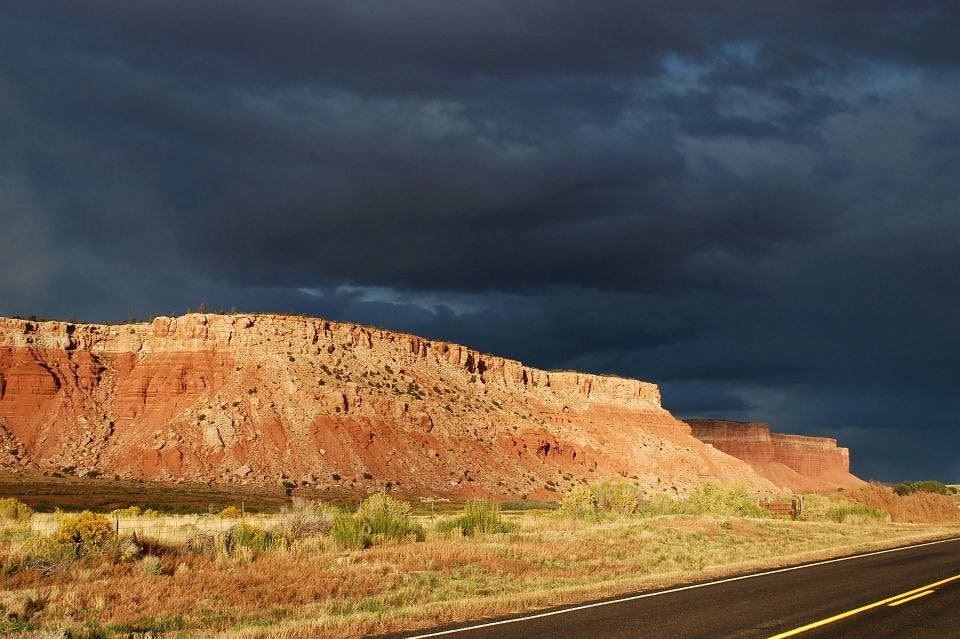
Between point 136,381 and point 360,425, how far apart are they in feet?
75.0

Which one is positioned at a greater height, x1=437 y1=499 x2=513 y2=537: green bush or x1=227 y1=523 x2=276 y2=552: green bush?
x1=437 y1=499 x2=513 y2=537: green bush

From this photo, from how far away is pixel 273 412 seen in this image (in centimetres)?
8525

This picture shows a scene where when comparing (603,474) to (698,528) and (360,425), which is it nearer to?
(360,425)

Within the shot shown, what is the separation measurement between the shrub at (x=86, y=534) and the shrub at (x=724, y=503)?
32699 mm

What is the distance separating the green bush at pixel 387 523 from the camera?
87.7ft

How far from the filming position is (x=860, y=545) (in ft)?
103

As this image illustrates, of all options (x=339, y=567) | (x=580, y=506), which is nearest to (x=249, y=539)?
(x=339, y=567)

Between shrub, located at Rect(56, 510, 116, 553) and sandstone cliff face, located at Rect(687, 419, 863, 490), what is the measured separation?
151364mm

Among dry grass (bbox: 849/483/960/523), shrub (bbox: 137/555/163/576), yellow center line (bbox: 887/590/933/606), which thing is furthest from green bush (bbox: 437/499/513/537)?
dry grass (bbox: 849/483/960/523)

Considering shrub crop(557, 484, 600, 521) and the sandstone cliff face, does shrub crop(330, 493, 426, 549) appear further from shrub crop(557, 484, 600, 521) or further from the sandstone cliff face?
the sandstone cliff face

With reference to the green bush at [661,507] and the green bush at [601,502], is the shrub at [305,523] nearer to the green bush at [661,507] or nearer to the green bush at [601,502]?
the green bush at [601,502]

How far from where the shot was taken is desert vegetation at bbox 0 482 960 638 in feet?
49.7

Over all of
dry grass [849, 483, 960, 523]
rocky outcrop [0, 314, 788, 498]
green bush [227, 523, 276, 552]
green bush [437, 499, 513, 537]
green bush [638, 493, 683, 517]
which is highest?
rocky outcrop [0, 314, 788, 498]

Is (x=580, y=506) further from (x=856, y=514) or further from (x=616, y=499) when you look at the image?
(x=856, y=514)
